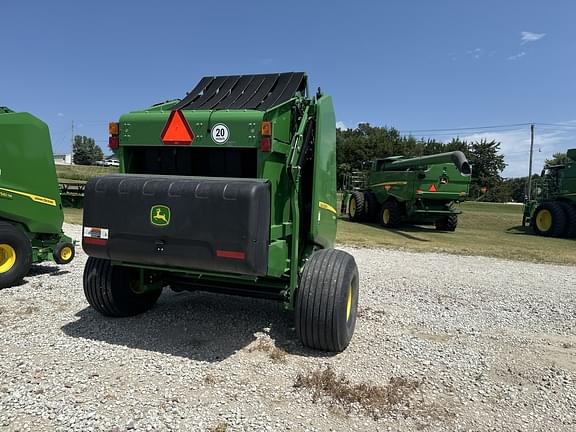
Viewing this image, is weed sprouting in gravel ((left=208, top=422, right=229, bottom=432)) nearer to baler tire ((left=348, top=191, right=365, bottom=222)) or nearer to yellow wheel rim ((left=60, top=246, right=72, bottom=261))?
yellow wheel rim ((left=60, top=246, right=72, bottom=261))

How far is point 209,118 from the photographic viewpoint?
404 cm

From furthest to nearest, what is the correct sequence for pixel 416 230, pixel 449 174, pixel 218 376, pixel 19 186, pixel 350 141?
pixel 350 141 < pixel 416 230 < pixel 449 174 < pixel 19 186 < pixel 218 376

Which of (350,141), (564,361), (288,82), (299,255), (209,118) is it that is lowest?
(564,361)

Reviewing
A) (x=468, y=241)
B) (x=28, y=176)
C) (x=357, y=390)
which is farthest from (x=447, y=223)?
(x=357, y=390)

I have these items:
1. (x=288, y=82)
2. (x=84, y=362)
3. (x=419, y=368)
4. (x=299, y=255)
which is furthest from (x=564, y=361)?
(x=84, y=362)

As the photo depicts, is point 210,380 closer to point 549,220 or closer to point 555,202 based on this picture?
point 549,220

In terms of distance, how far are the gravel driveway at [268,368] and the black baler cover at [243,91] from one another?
2294 millimetres

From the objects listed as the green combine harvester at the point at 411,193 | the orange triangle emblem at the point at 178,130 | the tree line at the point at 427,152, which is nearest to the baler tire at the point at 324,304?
the orange triangle emblem at the point at 178,130

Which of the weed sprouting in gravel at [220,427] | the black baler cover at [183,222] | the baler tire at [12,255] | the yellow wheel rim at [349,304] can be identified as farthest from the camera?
the baler tire at [12,255]

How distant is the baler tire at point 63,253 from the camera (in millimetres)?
7414

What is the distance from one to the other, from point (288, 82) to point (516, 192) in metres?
66.3

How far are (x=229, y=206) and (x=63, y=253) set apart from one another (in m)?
5.07

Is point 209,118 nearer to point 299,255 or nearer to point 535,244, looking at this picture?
point 299,255

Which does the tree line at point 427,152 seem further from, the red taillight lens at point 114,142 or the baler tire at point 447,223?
the red taillight lens at point 114,142
